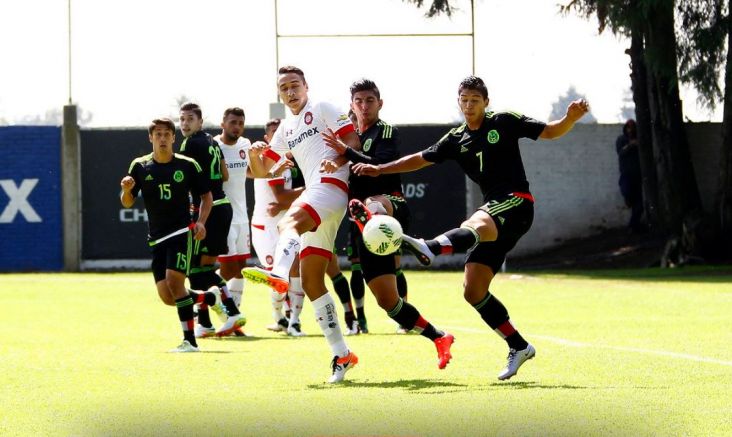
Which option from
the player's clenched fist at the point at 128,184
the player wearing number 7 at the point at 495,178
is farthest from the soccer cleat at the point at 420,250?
the player's clenched fist at the point at 128,184

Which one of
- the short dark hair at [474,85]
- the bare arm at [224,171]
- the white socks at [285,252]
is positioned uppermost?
the short dark hair at [474,85]

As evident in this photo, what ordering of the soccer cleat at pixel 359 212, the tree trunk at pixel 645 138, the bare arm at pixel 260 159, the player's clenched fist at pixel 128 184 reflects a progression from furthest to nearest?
the tree trunk at pixel 645 138, the player's clenched fist at pixel 128 184, the bare arm at pixel 260 159, the soccer cleat at pixel 359 212

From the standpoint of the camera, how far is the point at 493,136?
394 inches

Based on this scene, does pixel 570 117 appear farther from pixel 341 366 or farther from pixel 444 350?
pixel 341 366

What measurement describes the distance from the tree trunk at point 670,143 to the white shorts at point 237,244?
13.6 m

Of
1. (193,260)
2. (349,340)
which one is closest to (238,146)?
(193,260)

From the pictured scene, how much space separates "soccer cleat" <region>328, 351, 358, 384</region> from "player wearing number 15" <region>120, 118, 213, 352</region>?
284 centimetres

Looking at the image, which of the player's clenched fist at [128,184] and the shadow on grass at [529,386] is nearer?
the shadow on grass at [529,386]

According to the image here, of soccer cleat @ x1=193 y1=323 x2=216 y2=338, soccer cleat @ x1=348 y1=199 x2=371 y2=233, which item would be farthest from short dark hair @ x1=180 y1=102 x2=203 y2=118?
soccer cleat @ x1=348 y1=199 x2=371 y2=233

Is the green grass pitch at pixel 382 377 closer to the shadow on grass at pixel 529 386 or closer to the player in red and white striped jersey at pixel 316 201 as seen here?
the shadow on grass at pixel 529 386

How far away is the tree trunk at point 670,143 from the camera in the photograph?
1086 inches

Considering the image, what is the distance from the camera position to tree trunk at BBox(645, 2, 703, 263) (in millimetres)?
27594

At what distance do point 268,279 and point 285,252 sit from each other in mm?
217

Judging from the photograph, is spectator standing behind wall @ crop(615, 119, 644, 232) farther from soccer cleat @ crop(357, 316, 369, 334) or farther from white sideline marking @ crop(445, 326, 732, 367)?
soccer cleat @ crop(357, 316, 369, 334)
